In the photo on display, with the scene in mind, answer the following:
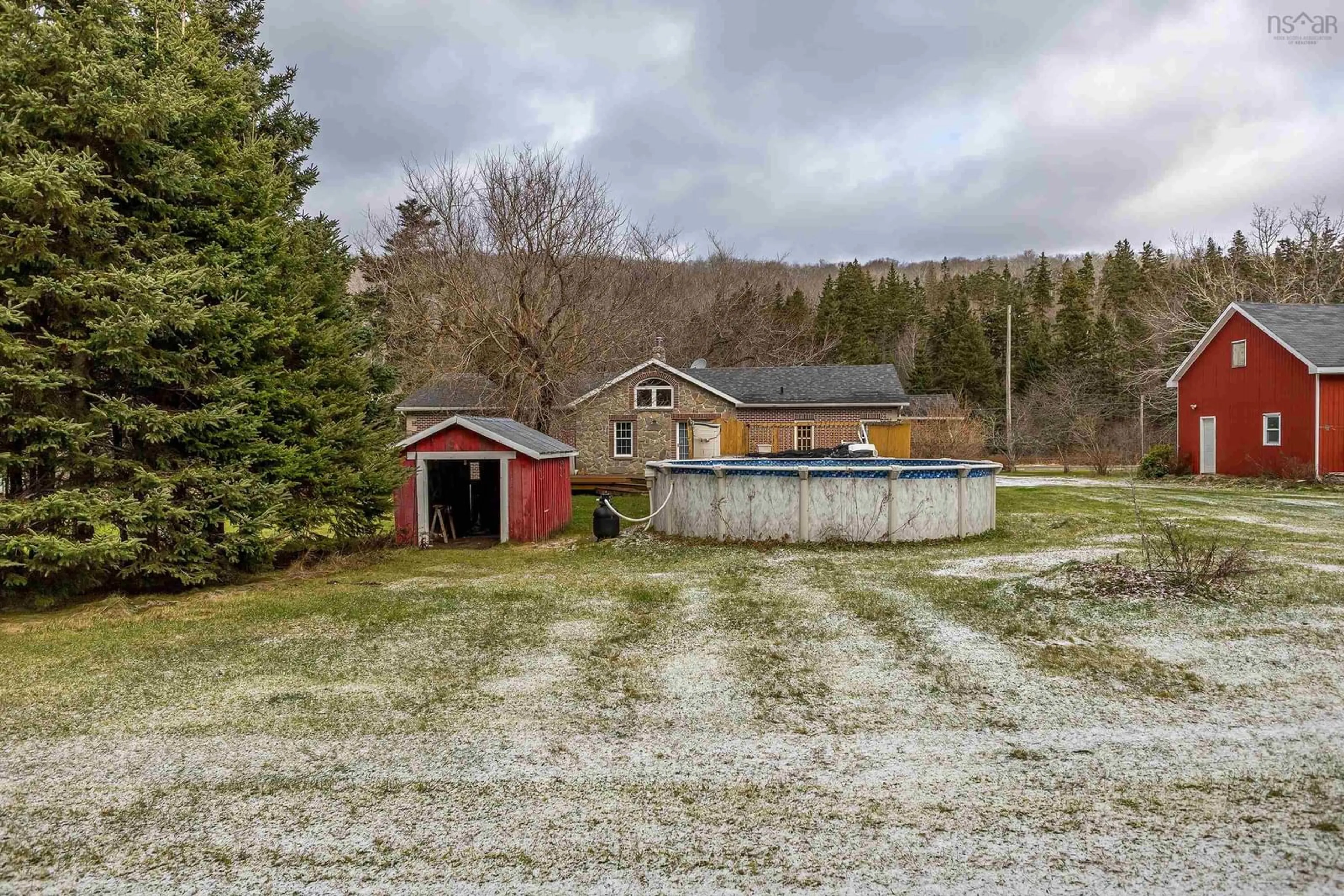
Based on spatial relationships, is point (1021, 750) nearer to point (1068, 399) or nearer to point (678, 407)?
point (678, 407)

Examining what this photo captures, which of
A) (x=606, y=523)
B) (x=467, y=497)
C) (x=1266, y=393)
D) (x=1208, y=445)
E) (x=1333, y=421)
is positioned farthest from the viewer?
(x=1208, y=445)

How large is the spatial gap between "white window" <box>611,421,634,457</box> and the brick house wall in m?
0.09

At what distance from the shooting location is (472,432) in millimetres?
13508

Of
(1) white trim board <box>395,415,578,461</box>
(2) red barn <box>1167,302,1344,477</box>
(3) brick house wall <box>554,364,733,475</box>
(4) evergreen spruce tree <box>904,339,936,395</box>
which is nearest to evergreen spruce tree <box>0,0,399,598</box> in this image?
(1) white trim board <box>395,415,578,461</box>

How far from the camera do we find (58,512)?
25.8ft

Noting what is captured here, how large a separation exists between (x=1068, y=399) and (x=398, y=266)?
37340 mm

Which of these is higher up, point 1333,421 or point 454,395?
point 454,395

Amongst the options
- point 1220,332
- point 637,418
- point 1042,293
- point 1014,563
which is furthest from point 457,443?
point 1042,293

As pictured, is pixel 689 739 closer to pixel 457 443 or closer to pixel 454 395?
pixel 457 443

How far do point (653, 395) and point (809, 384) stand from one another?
20.3ft

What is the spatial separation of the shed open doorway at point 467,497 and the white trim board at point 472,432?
2.55 feet

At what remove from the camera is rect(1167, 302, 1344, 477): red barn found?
21078mm

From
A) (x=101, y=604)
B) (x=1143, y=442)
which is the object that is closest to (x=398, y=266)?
(x=101, y=604)

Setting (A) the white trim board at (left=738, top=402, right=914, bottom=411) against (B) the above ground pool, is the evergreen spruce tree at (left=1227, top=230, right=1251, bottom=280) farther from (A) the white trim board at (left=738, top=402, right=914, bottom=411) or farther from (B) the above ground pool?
(B) the above ground pool
